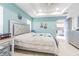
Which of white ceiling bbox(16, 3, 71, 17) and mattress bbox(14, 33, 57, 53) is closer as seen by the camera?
white ceiling bbox(16, 3, 71, 17)

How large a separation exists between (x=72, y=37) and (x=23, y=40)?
237 centimetres

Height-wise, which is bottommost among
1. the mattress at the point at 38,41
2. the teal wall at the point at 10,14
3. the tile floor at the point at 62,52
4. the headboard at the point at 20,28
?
the tile floor at the point at 62,52

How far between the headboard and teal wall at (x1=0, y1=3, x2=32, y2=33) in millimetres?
182

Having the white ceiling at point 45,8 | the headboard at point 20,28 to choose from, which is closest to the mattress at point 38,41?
the headboard at point 20,28

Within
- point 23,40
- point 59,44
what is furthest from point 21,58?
point 59,44

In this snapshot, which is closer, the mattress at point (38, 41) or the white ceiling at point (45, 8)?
the white ceiling at point (45, 8)

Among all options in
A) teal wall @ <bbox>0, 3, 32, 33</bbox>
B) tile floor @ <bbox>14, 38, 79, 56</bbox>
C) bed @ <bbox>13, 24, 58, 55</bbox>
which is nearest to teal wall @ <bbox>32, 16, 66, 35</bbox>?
bed @ <bbox>13, 24, 58, 55</bbox>

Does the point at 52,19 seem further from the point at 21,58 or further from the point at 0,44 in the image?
the point at 0,44

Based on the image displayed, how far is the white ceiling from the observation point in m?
2.02

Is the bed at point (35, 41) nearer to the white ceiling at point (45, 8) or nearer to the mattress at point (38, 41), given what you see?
the mattress at point (38, 41)

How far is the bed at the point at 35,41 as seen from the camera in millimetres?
2094

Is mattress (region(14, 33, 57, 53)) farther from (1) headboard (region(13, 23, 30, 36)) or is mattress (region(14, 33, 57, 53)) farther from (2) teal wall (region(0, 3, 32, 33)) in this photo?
(2) teal wall (region(0, 3, 32, 33))

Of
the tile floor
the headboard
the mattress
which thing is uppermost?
the headboard

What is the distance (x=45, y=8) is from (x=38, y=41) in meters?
0.92
